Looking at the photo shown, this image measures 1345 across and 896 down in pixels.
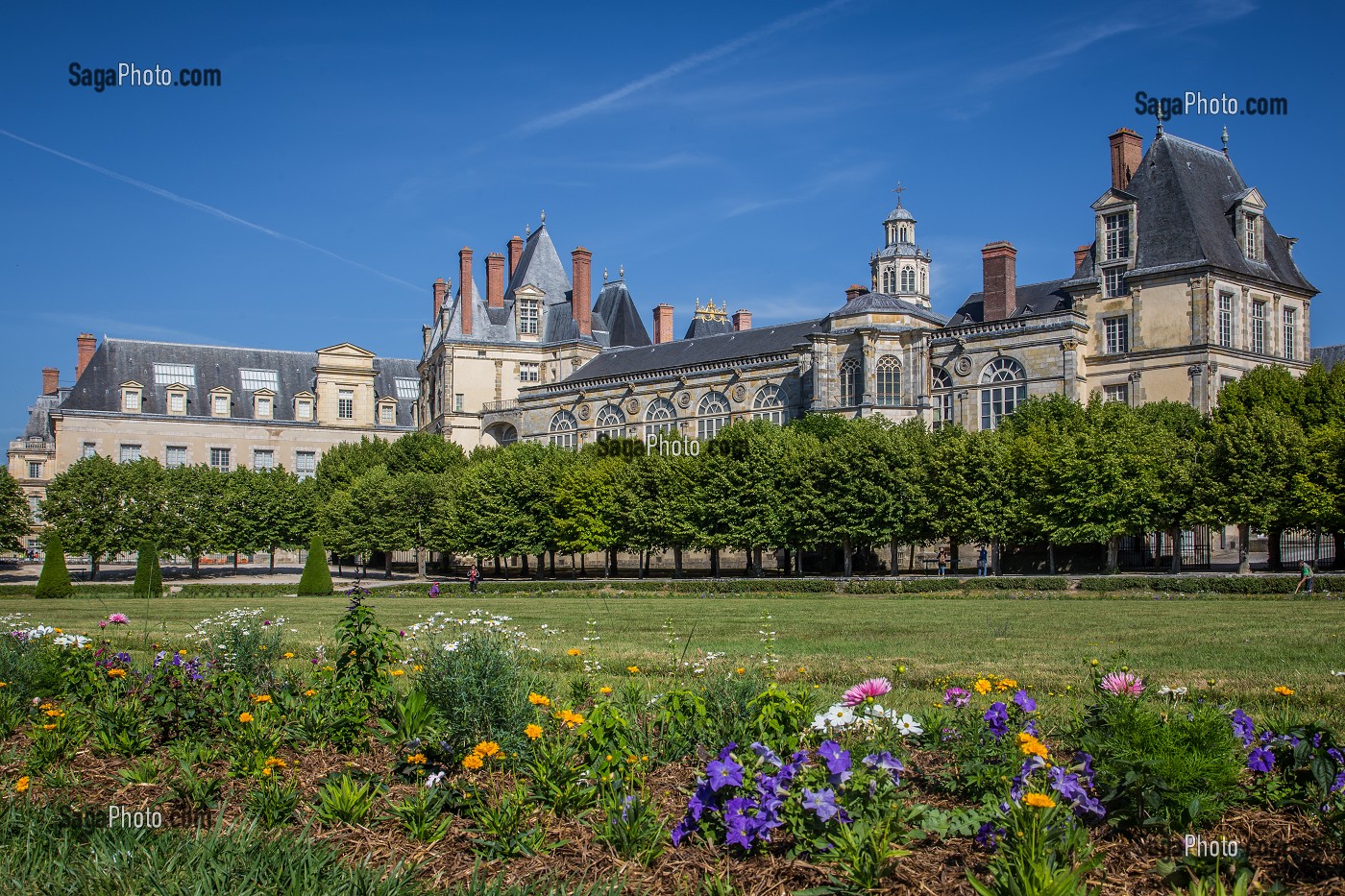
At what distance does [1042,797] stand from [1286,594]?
1005 inches

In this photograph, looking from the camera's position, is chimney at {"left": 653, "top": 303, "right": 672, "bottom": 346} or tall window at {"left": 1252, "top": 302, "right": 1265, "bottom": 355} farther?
chimney at {"left": 653, "top": 303, "right": 672, "bottom": 346}

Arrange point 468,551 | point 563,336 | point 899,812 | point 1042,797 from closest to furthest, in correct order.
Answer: point 1042,797, point 899,812, point 468,551, point 563,336

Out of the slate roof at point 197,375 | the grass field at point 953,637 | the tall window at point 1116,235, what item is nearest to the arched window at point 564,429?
the slate roof at point 197,375

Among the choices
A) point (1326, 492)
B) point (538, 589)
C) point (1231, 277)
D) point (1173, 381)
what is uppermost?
point (1231, 277)

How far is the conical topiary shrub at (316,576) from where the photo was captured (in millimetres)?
39531

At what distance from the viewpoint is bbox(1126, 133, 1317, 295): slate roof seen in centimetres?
5022

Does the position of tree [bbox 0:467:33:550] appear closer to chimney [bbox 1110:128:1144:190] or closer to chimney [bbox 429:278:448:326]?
chimney [bbox 429:278:448:326]

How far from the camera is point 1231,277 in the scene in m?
50.0

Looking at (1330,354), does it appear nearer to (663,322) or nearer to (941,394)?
(941,394)

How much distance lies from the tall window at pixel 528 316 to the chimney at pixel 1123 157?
1484 inches

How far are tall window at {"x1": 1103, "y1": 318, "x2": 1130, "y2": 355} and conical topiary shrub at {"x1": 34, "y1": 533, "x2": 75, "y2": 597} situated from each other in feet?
143

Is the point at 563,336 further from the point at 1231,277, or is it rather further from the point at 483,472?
the point at 1231,277

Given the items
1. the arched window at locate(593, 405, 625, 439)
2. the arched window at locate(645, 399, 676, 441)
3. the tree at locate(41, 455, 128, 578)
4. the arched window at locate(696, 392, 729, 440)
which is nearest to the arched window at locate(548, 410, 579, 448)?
the arched window at locate(593, 405, 625, 439)

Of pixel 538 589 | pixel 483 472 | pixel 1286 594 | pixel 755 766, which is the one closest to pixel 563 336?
pixel 483 472
